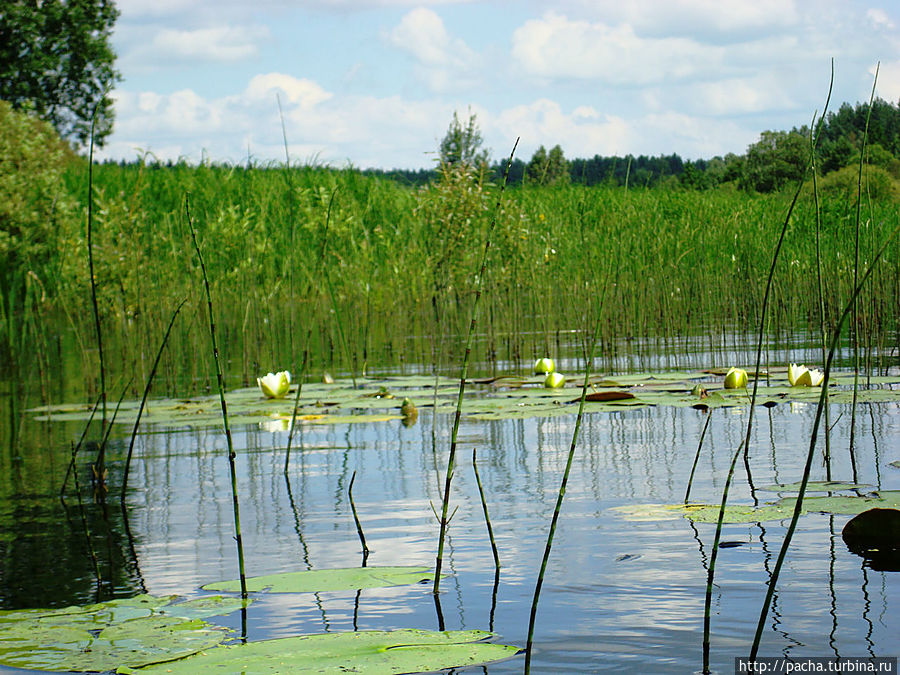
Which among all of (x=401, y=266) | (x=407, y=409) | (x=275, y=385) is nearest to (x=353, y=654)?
(x=407, y=409)

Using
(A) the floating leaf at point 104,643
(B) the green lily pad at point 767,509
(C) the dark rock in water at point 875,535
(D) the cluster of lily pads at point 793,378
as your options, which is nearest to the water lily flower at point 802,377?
(D) the cluster of lily pads at point 793,378

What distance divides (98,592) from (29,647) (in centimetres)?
45

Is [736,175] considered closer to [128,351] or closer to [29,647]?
[128,351]

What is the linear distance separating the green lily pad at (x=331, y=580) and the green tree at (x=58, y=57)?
28649 mm

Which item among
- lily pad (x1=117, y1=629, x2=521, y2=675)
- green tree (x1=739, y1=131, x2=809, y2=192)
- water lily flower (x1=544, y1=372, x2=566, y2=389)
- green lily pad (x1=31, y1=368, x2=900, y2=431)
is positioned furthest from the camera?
green tree (x1=739, y1=131, x2=809, y2=192)

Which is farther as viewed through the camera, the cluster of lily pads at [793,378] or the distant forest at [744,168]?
the distant forest at [744,168]

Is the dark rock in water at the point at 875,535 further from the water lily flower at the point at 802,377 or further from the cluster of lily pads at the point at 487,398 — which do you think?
the water lily flower at the point at 802,377

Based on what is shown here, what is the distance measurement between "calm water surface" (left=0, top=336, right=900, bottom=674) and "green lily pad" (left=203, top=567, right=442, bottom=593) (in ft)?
0.10

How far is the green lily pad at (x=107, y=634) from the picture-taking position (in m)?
1.61

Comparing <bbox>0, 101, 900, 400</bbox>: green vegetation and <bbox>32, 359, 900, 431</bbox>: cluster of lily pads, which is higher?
<bbox>0, 101, 900, 400</bbox>: green vegetation

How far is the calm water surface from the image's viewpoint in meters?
1.76

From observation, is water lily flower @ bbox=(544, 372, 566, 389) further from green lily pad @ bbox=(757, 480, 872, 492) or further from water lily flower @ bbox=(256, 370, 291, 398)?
green lily pad @ bbox=(757, 480, 872, 492)

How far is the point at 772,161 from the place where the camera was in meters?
18.8

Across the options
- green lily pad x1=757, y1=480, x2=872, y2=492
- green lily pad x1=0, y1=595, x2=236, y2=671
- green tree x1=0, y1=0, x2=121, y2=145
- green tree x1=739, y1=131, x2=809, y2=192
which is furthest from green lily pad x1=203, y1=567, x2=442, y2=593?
green tree x1=0, y1=0, x2=121, y2=145
